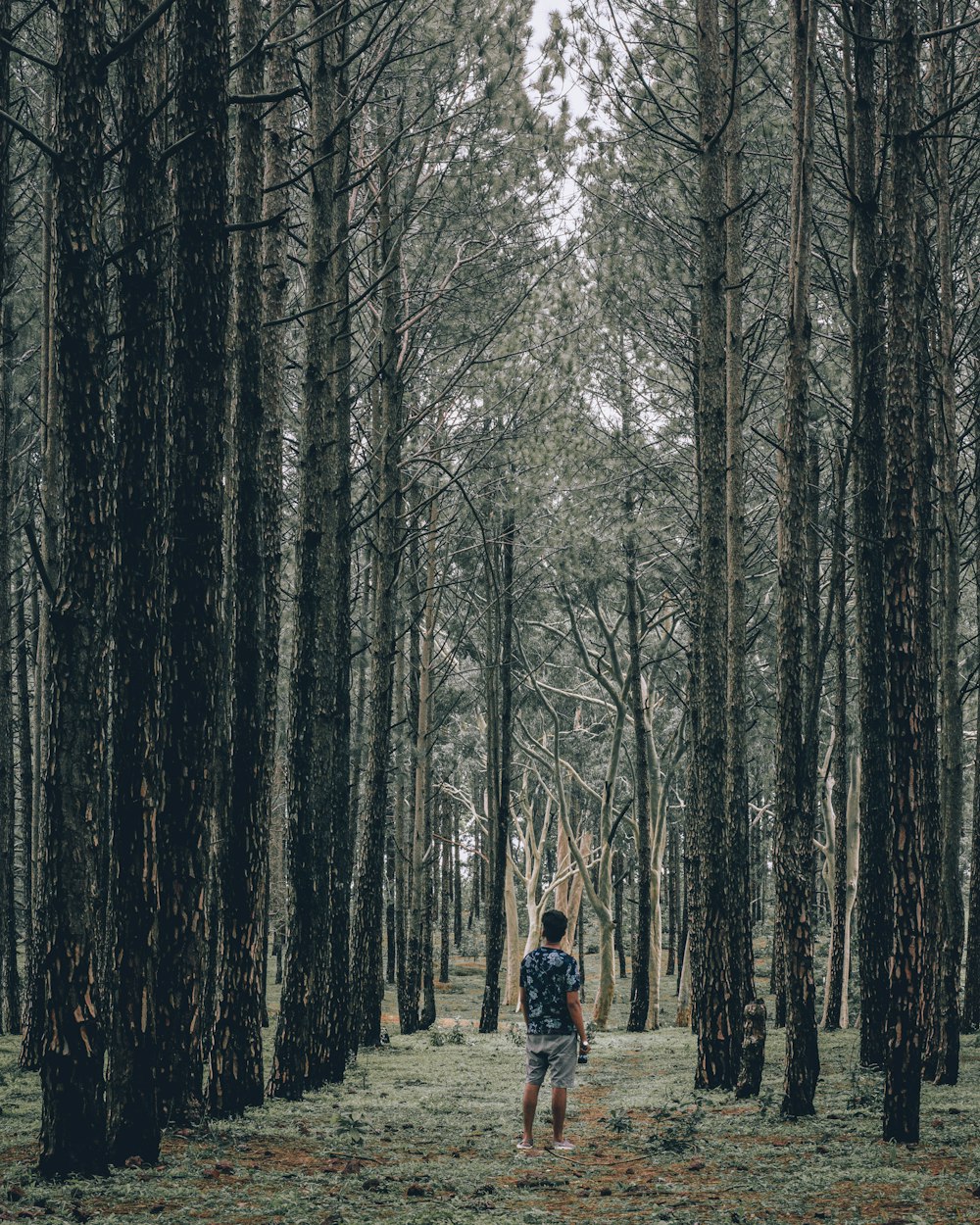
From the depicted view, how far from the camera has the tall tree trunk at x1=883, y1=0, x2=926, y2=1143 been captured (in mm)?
7602

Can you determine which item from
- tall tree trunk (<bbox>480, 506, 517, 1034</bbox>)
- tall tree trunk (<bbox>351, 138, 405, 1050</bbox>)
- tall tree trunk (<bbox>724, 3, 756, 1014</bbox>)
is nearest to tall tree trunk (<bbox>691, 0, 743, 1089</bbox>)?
tall tree trunk (<bbox>724, 3, 756, 1014</bbox>)

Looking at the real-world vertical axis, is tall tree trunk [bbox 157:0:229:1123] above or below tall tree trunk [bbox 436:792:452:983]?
above

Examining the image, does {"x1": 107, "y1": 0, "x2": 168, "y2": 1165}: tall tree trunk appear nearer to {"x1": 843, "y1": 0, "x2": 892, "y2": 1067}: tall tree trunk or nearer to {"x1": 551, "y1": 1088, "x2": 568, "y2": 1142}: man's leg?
{"x1": 551, "y1": 1088, "x2": 568, "y2": 1142}: man's leg

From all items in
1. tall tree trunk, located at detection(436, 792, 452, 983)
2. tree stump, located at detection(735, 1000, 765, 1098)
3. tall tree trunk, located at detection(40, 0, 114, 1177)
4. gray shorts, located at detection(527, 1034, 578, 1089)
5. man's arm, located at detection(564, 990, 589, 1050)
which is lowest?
tall tree trunk, located at detection(436, 792, 452, 983)

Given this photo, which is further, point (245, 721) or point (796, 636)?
point (796, 636)

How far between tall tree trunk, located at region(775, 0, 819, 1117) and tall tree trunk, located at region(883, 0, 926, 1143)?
1213 millimetres

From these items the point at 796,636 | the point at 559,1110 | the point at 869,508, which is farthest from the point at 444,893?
the point at 559,1110

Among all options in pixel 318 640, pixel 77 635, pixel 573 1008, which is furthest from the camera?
pixel 318 640

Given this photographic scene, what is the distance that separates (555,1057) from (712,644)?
16.3 ft

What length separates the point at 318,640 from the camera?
36.9 ft

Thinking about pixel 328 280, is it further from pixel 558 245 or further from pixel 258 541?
pixel 558 245

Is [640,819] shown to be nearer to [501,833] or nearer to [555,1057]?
[501,833]

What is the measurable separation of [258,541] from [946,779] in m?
8.17

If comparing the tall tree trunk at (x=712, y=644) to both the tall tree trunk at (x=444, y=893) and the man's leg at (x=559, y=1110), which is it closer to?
the man's leg at (x=559, y=1110)
